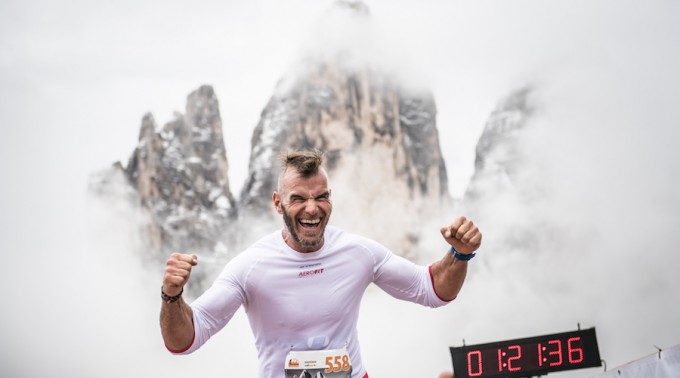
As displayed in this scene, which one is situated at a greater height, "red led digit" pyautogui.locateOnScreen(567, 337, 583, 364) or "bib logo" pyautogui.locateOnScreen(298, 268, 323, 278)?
"red led digit" pyautogui.locateOnScreen(567, 337, 583, 364)

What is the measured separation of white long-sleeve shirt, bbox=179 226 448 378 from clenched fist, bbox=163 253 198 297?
0.55 feet

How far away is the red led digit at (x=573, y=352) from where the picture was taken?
674 centimetres

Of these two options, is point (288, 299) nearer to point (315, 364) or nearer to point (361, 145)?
point (315, 364)

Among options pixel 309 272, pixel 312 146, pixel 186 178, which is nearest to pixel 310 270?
pixel 309 272

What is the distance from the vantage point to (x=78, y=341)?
76.6 metres

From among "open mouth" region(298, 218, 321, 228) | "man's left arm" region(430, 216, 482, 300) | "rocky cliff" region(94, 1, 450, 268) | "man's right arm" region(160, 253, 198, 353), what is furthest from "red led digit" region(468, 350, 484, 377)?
"rocky cliff" region(94, 1, 450, 268)

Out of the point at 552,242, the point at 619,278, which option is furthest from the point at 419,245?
the point at 619,278

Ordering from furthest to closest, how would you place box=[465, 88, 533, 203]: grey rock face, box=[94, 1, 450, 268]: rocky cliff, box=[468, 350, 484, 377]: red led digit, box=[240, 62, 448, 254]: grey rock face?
box=[465, 88, 533, 203]: grey rock face, box=[94, 1, 450, 268]: rocky cliff, box=[240, 62, 448, 254]: grey rock face, box=[468, 350, 484, 377]: red led digit

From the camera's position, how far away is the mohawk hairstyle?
212cm

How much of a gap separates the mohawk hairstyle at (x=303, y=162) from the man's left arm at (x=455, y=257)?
1.65 ft

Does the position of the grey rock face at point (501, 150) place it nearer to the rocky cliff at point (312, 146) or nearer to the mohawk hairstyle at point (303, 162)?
the rocky cliff at point (312, 146)

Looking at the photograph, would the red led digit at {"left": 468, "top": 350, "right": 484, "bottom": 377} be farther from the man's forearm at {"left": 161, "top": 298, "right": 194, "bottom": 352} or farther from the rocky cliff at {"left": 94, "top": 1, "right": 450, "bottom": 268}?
the rocky cliff at {"left": 94, "top": 1, "right": 450, "bottom": 268}

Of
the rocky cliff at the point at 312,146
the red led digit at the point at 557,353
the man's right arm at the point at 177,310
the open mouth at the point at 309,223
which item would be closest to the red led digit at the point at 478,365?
the red led digit at the point at 557,353

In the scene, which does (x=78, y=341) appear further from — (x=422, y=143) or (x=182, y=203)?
(x=422, y=143)
